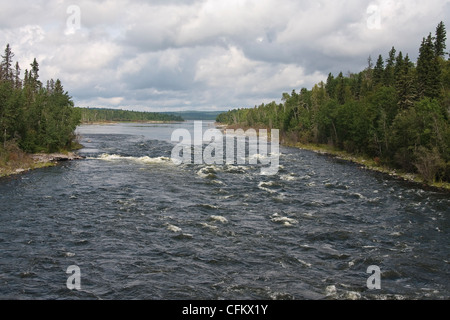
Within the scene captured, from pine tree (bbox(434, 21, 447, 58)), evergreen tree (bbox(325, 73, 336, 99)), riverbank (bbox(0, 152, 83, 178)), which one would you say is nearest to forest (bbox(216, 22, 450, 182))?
pine tree (bbox(434, 21, 447, 58))

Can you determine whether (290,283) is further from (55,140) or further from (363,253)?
(55,140)

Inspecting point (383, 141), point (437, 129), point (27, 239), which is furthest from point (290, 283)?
point (383, 141)

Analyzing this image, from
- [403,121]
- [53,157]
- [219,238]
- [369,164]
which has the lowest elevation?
[219,238]

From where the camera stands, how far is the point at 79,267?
2034 cm

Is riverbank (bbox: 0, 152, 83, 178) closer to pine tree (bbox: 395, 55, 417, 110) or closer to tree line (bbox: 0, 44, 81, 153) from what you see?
tree line (bbox: 0, 44, 81, 153)

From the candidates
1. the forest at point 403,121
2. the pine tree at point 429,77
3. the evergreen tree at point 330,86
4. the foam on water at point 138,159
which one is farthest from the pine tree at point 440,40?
the foam on water at point 138,159

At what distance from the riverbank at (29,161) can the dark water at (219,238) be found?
567cm

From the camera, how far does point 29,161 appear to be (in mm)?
56188

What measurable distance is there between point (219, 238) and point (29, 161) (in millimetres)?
43604

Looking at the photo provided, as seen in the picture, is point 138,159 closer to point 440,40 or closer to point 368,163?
point 368,163

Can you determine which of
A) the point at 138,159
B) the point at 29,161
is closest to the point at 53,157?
the point at 29,161

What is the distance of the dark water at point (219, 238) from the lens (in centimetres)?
1839

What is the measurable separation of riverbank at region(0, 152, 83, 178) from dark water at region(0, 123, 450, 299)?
567 centimetres

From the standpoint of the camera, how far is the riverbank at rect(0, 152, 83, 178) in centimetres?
4988
